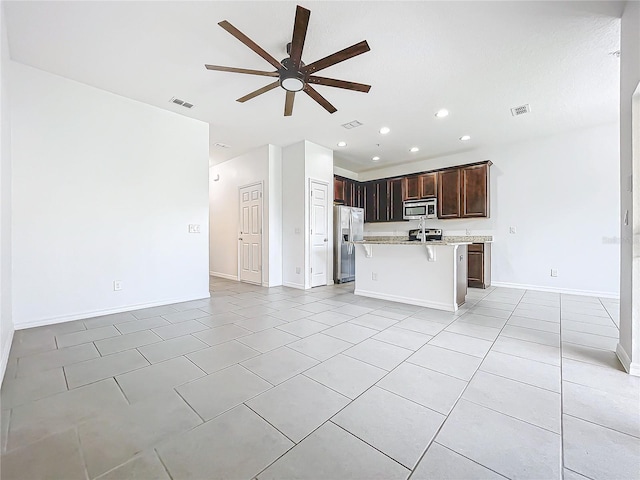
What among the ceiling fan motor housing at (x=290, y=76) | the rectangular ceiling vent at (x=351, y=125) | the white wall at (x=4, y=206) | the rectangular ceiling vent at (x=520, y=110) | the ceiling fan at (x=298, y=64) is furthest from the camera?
the rectangular ceiling vent at (x=351, y=125)

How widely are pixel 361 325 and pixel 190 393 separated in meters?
1.84

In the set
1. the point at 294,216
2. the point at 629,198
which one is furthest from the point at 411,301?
the point at 294,216

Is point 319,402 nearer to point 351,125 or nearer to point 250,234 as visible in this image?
point 351,125

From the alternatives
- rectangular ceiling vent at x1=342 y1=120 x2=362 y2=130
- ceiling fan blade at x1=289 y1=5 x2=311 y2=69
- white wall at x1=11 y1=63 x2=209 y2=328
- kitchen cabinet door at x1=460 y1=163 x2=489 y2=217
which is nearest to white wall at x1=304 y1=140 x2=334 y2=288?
rectangular ceiling vent at x1=342 y1=120 x2=362 y2=130

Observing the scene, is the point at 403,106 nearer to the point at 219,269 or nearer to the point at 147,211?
the point at 147,211

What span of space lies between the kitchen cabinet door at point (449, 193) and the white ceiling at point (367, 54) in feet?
4.86

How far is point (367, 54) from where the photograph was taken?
8.73 feet

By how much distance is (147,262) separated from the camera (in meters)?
3.79

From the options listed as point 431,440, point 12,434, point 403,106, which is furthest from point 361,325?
point 403,106

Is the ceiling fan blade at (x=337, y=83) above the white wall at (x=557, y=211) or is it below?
above

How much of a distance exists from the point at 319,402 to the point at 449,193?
5.30m

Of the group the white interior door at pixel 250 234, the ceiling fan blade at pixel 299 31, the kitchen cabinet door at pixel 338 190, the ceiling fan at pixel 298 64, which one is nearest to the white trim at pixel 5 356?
the ceiling fan at pixel 298 64

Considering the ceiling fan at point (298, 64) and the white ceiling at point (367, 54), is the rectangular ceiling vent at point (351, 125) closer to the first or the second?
the white ceiling at point (367, 54)

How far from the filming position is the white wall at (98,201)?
2.94 m
